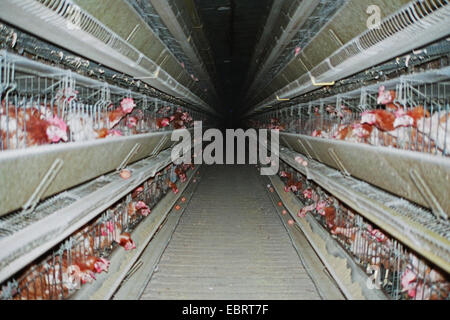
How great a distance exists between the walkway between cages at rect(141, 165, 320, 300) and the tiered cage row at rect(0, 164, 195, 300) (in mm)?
488

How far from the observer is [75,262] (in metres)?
2.30

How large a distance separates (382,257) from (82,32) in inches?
105

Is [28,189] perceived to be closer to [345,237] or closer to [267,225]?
[345,237]

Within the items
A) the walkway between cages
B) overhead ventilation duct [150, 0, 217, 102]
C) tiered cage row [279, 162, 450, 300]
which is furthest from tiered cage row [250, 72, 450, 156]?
overhead ventilation duct [150, 0, 217, 102]

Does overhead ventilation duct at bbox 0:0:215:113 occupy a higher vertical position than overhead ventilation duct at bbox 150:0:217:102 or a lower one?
lower

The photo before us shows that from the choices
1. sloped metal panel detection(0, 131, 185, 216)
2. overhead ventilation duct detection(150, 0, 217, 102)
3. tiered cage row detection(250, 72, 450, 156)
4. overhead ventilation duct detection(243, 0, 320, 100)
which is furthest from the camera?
overhead ventilation duct detection(150, 0, 217, 102)

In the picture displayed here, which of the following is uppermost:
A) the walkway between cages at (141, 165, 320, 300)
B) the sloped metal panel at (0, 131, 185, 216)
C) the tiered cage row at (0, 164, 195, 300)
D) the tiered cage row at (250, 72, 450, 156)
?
the tiered cage row at (250, 72, 450, 156)

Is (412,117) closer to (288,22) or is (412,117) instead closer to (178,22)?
(288,22)

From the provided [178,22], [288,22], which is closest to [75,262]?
[178,22]

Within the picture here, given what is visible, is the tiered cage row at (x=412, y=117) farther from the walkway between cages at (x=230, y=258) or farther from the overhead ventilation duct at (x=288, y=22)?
the walkway between cages at (x=230, y=258)

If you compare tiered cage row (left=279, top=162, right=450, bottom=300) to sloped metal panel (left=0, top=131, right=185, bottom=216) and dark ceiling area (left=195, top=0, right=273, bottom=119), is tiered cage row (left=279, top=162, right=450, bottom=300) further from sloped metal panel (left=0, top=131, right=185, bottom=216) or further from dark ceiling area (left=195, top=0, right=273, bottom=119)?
dark ceiling area (left=195, top=0, right=273, bottom=119)

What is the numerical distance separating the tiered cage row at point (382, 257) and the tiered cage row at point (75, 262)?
6.54 ft

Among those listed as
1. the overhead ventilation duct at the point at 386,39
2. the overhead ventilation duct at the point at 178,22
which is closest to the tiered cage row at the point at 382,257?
the overhead ventilation duct at the point at 386,39

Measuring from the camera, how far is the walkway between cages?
2.59m
